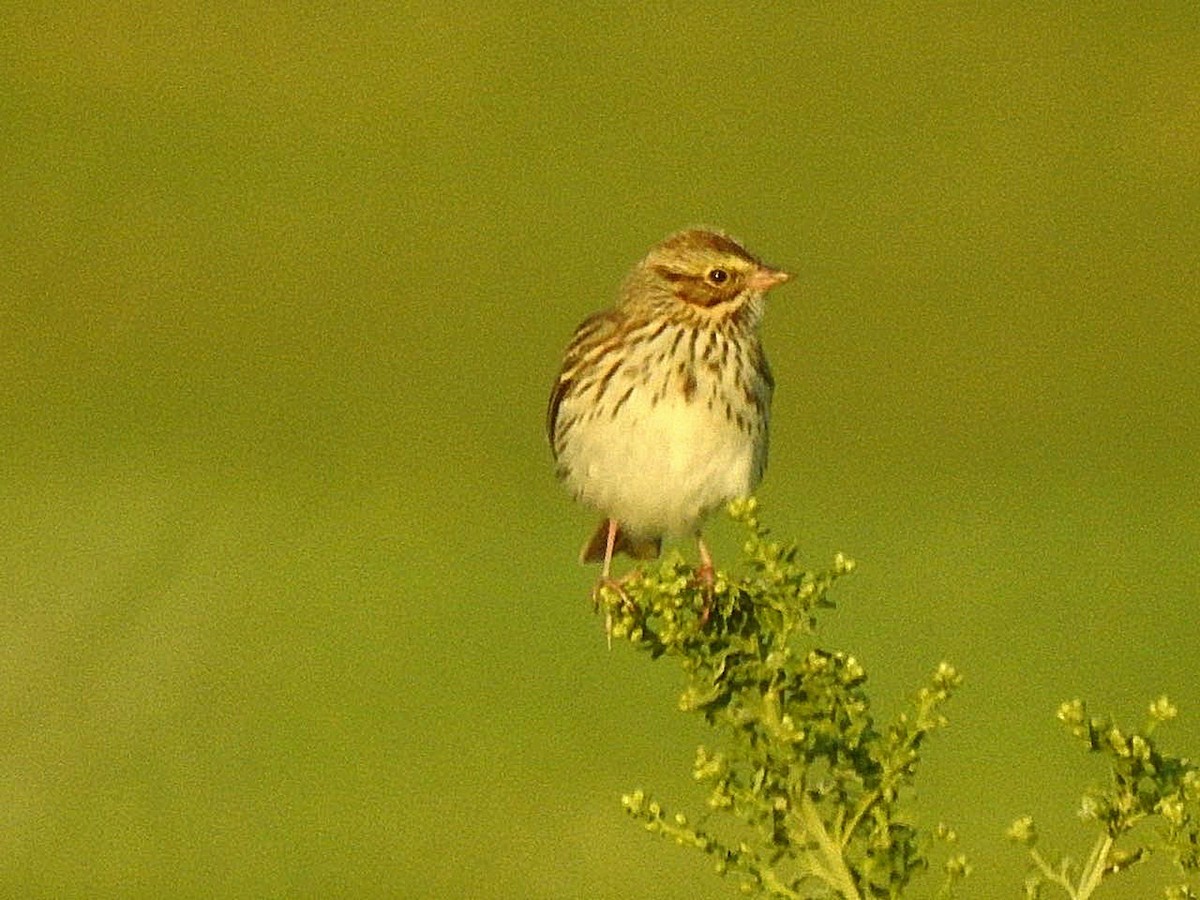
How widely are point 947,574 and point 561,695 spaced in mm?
1970

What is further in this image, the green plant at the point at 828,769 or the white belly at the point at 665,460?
the white belly at the point at 665,460

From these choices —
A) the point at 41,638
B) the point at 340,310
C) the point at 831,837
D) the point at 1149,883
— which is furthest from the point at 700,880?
the point at 340,310

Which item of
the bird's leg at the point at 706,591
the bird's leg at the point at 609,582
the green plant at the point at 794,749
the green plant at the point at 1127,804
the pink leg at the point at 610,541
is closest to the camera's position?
the green plant at the point at 1127,804

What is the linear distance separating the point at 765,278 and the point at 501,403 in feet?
31.5

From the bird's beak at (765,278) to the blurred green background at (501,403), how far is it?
1.69 m

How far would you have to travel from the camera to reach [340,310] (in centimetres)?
1875

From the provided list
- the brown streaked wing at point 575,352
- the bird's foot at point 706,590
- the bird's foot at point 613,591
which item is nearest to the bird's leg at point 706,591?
the bird's foot at point 706,590

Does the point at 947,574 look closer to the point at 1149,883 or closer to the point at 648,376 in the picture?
the point at 1149,883

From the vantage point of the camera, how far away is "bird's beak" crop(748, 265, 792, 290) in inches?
267

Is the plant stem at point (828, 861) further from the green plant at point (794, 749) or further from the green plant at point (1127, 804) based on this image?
the green plant at point (1127, 804)

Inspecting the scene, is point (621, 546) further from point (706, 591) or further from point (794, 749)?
point (794, 749)

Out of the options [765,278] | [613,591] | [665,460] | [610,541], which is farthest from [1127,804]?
[610,541]

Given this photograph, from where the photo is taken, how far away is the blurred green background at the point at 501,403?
10.8 metres

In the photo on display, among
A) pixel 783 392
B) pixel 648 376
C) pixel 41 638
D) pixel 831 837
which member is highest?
pixel 783 392
